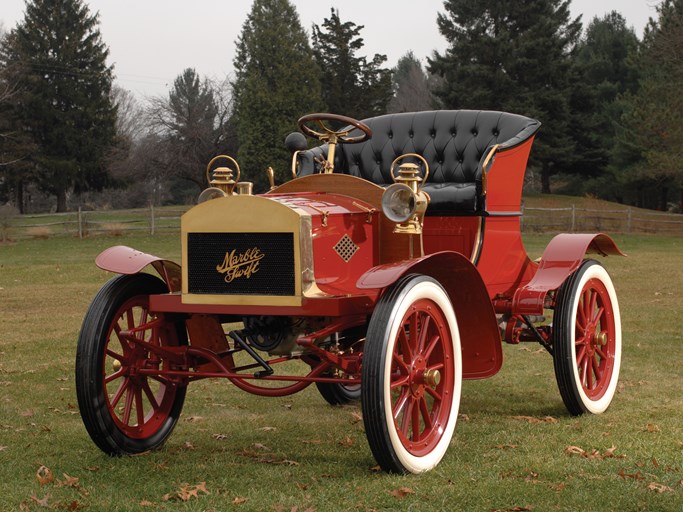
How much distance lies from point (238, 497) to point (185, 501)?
0.74 ft

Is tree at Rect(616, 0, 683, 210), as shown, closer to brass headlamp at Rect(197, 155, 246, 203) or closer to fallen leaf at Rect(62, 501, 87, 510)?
brass headlamp at Rect(197, 155, 246, 203)

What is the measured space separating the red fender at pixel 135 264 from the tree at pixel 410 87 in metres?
52.8

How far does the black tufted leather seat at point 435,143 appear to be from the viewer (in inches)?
249

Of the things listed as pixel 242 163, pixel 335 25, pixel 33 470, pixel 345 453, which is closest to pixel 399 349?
pixel 345 453

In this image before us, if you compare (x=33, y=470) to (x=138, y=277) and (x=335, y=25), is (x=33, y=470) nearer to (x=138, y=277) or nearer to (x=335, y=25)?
(x=138, y=277)

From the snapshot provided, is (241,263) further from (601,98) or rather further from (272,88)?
(601,98)

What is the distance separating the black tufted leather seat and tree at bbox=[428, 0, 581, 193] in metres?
32.1

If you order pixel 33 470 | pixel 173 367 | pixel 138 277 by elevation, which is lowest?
pixel 33 470

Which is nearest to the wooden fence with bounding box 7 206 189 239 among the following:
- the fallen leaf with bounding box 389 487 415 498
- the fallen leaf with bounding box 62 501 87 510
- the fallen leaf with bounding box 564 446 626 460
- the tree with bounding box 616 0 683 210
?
the tree with bounding box 616 0 683 210

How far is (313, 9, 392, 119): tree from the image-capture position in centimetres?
4294

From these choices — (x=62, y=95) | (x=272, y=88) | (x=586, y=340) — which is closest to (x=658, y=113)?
(x=272, y=88)

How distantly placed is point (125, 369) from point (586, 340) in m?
2.87

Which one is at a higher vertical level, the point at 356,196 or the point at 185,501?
the point at 356,196

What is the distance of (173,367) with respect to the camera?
16.7 ft
